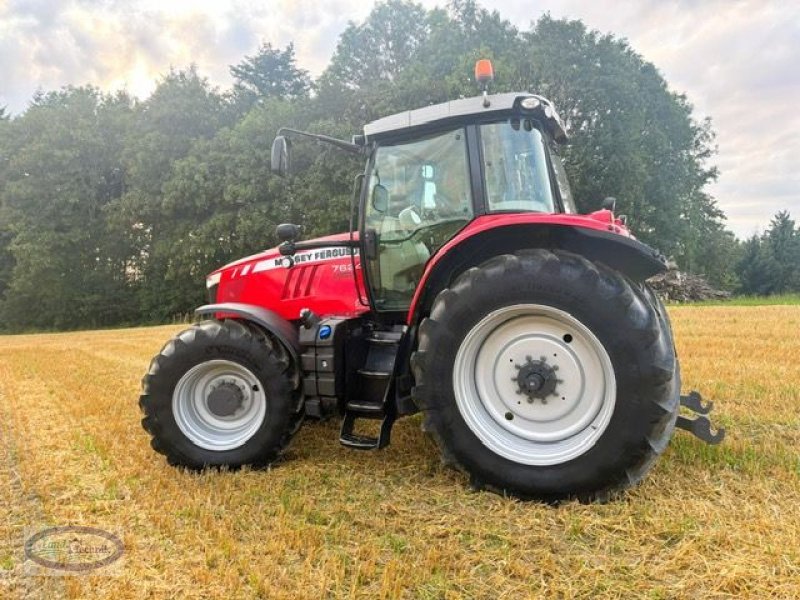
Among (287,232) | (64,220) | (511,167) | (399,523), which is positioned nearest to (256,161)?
(64,220)

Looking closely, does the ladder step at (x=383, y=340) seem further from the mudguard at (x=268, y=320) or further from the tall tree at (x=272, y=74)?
the tall tree at (x=272, y=74)

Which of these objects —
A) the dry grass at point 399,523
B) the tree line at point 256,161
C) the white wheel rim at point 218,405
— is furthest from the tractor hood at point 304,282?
the tree line at point 256,161

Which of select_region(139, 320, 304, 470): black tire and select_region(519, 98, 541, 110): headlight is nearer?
select_region(519, 98, 541, 110): headlight

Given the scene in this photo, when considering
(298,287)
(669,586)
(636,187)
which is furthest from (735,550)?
(636,187)

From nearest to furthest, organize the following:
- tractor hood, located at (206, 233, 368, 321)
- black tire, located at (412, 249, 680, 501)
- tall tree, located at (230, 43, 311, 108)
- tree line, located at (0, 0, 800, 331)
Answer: black tire, located at (412, 249, 680, 501) < tractor hood, located at (206, 233, 368, 321) < tree line, located at (0, 0, 800, 331) < tall tree, located at (230, 43, 311, 108)

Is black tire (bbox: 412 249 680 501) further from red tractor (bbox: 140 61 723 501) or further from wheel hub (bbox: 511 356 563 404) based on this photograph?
wheel hub (bbox: 511 356 563 404)

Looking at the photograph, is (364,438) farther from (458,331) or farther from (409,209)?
(409,209)

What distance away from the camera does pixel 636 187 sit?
22859 millimetres

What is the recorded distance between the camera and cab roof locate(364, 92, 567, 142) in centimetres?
316

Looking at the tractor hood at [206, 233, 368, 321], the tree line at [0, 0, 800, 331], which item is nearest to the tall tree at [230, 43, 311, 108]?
the tree line at [0, 0, 800, 331]

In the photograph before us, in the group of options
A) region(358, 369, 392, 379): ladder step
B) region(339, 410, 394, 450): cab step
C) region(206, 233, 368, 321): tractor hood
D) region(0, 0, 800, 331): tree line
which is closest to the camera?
region(339, 410, 394, 450): cab step

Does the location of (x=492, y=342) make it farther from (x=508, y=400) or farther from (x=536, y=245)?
(x=536, y=245)

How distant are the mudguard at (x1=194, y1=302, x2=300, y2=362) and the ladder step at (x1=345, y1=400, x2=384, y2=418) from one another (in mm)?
Result: 464

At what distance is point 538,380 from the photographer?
282cm
